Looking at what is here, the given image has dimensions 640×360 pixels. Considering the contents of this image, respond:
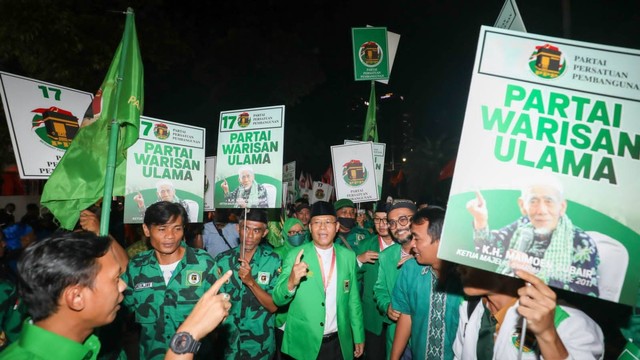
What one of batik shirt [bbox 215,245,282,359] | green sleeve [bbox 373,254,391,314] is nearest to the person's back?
batik shirt [bbox 215,245,282,359]

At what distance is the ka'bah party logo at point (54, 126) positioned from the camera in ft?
14.6

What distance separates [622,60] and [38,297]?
315cm

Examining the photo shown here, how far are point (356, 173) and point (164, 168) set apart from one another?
13.5ft

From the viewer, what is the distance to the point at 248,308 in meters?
4.41

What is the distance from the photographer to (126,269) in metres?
3.97

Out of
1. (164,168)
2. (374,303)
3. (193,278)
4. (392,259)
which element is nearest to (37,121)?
(164,168)

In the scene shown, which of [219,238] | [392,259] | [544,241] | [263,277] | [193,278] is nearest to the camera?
[544,241]

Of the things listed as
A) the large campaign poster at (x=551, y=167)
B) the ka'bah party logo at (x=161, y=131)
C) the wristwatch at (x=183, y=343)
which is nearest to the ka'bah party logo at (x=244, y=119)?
the ka'bah party logo at (x=161, y=131)

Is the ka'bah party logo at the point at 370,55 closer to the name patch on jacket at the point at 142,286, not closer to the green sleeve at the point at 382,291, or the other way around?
the green sleeve at the point at 382,291

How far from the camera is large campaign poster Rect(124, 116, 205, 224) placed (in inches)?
190

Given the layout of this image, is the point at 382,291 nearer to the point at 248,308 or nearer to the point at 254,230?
the point at 248,308

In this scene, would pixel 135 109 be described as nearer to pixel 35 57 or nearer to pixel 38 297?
pixel 38 297

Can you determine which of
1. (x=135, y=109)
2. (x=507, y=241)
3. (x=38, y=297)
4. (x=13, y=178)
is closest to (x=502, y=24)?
(x=507, y=241)

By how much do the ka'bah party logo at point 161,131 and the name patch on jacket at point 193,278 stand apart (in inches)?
83.2
